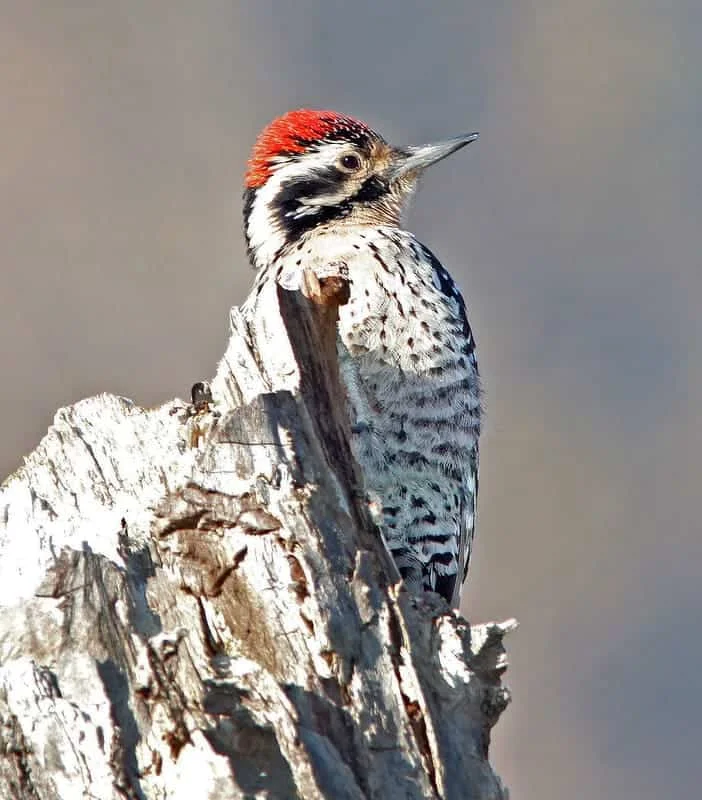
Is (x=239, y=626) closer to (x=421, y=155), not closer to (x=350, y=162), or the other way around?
(x=350, y=162)

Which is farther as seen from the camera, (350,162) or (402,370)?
(350,162)

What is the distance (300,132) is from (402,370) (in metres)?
1.58

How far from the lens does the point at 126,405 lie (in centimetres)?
407

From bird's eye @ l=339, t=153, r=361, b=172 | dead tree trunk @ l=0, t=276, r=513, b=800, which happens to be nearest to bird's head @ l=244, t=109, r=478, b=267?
bird's eye @ l=339, t=153, r=361, b=172

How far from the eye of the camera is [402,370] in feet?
17.8

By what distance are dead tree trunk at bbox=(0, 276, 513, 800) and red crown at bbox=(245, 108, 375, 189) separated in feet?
8.61

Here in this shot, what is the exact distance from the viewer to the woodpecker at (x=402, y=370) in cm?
538

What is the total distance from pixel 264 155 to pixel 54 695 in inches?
152

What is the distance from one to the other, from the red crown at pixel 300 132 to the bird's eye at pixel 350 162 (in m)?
0.10

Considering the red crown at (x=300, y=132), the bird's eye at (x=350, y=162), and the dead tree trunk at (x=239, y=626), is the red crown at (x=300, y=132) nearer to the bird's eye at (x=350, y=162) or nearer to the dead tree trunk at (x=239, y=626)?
the bird's eye at (x=350, y=162)

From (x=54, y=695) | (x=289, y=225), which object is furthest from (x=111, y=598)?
(x=289, y=225)

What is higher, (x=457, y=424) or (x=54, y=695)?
(x=457, y=424)

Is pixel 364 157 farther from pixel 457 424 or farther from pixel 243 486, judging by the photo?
pixel 243 486

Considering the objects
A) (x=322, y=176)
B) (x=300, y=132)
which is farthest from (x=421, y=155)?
(x=300, y=132)
